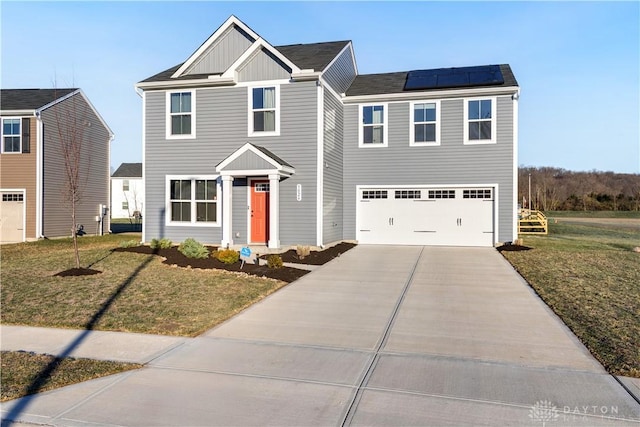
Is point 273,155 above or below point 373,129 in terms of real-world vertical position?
below

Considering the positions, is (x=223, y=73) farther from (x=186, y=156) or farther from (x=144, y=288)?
(x=144, y=288)

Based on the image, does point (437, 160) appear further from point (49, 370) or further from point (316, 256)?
point (49, 370)

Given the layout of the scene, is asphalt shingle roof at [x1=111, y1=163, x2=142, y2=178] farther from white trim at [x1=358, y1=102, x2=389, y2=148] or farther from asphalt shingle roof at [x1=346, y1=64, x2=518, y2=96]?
white trim at [x1=358, y1=102, x2=389, y2=148]

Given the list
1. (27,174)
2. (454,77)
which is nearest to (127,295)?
(27,174)

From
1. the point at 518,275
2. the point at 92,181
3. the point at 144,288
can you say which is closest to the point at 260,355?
the point at 144,288

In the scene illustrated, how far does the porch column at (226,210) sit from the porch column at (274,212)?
143 centimetres

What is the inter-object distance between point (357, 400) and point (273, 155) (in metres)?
11.9

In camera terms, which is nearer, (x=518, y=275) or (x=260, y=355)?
(x=260, y=355)

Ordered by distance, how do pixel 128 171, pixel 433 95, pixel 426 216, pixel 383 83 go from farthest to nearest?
pixel 128 171 → pixel 383 83 → pixel 426 216 → pixel 433 95

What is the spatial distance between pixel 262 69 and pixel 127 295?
9.73 meters

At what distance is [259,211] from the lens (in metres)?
16.2

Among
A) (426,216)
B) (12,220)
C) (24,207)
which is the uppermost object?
(24,207)

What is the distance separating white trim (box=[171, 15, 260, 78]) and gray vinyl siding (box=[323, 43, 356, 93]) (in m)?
3.07

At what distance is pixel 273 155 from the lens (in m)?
15.4
